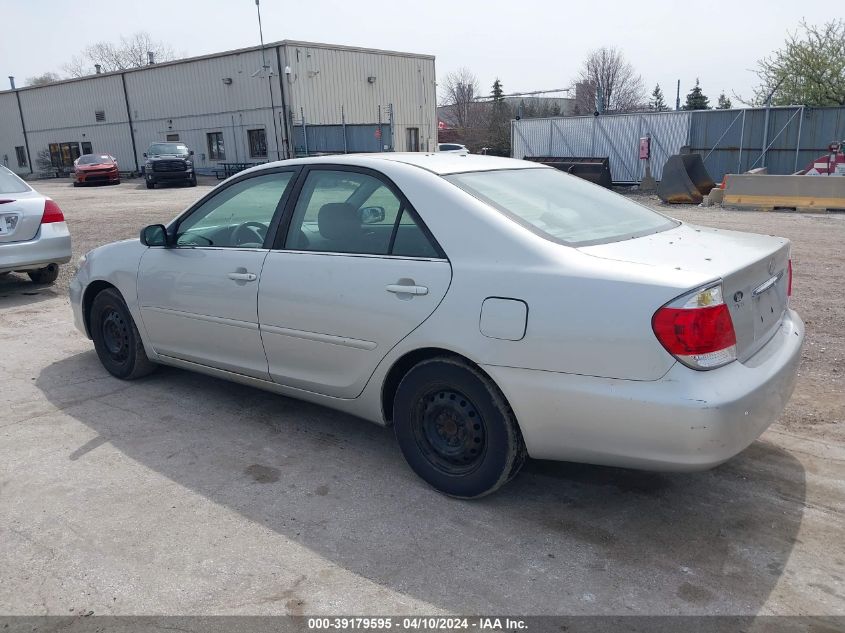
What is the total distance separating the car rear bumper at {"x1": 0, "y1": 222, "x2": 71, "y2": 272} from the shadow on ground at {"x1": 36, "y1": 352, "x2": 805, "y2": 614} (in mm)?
4282

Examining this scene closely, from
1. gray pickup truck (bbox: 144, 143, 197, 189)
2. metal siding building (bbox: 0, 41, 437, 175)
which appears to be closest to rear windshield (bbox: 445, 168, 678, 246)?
gray pickup truck (bbox: 144, 143, 197, 189)

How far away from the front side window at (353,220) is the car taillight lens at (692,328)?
112 cm

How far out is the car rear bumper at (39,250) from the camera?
791cm

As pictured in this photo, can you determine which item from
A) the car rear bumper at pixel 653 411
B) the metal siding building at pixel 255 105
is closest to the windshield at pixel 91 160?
the metal siding building at pixel 255 105

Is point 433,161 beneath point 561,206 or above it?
above

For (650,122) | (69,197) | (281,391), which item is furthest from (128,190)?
(281,391)

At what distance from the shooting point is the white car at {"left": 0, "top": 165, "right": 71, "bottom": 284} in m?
7.89

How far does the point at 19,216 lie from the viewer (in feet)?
26.2

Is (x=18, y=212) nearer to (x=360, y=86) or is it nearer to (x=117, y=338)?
(x=117, y=338)

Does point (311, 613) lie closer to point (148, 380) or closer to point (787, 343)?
point (787, 343)

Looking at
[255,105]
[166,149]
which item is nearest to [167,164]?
[166,149]

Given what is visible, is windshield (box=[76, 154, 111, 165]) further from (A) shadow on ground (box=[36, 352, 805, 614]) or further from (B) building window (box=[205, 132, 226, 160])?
(A) shadow on ground (box=[36, 352, 805, 614])

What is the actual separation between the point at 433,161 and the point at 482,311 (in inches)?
45.3

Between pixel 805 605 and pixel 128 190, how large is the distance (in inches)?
1154
